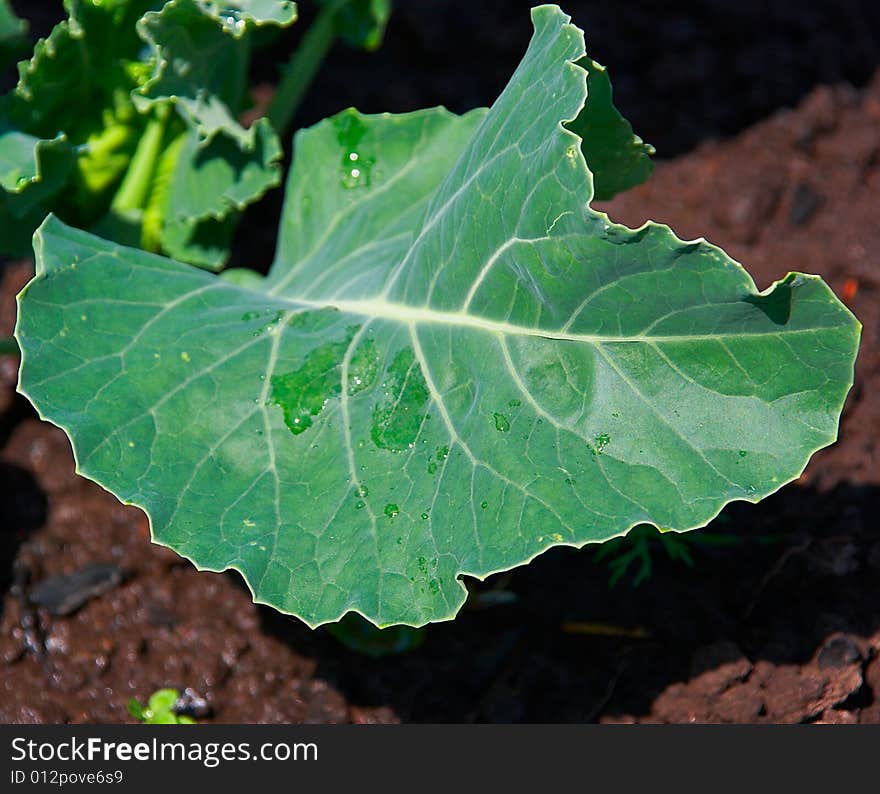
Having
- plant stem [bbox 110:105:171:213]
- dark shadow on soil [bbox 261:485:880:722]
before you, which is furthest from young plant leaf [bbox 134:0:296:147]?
dark shadow on soil [bbox 261:485:880:722]

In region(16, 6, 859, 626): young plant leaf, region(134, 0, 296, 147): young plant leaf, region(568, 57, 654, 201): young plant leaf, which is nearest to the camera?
region(16, 6, 859, 626): young plant leaf

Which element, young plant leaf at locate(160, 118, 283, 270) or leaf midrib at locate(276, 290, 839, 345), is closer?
leaf midrib at locate(276, 290, 839, 345)

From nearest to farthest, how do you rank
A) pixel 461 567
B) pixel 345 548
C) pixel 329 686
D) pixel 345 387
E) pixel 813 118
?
1. pixel 461 567
2. pixel 345 548
3. pixel 345 387
4. pixel 329 686
5. pixel 813 118

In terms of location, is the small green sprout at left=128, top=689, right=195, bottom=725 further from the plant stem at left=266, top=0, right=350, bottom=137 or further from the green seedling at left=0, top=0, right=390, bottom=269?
the plant stem at left=266, top=0, right=350, bottom=137

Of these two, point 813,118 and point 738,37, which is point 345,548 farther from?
point 738,37

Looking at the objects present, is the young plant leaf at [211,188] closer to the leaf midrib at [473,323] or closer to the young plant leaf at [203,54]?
the young plant leaf at [203,54]

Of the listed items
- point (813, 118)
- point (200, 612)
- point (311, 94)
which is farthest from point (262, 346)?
point (813, 118)
